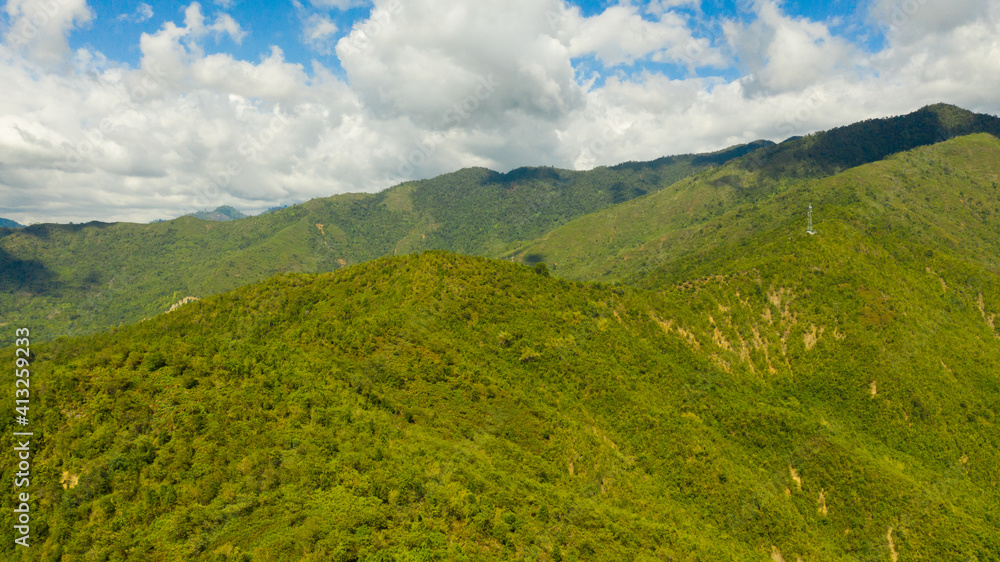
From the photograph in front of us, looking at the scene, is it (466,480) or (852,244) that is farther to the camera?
(852,244)

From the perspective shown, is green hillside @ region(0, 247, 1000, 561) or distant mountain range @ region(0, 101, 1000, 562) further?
distant mountain range @ region(0, 101, 1000, 562)

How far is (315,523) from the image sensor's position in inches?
1291

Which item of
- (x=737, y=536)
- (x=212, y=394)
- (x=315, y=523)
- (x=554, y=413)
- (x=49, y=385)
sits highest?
(x=49, y=385)

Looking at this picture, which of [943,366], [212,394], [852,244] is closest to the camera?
[212,394]

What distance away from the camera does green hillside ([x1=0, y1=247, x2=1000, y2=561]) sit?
1438 inches

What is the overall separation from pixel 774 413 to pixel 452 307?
68928mm

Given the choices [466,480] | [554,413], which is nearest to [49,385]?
[466,480]

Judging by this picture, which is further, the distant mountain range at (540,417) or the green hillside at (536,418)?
the distant mountain range at (540,417)

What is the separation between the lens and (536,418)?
202ft

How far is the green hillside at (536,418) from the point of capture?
120 feet

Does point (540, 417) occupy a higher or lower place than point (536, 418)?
lower

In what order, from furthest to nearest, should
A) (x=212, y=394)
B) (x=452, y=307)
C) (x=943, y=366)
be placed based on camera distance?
1. (x=943, y=366)
2. (x=452, y=307)
3. (x=212, y=394)

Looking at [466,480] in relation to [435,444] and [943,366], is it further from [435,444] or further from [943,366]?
[943,366]

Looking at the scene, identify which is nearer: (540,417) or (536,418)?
(536,418)
